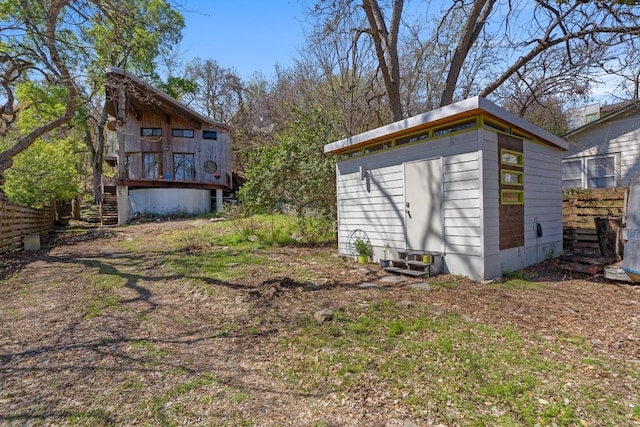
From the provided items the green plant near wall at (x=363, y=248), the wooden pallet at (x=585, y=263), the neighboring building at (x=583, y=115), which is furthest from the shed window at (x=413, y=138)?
the neighboring building at (x=583, y=115)

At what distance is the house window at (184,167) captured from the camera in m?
19.9

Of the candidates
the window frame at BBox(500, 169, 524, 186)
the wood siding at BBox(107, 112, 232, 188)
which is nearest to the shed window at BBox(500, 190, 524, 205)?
the window frame at BBox(500, 169, 524, 186)

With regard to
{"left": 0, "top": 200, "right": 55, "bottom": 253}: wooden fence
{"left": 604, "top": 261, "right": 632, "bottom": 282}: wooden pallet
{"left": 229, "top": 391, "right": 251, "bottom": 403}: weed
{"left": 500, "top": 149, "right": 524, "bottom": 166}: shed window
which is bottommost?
{"left": 229, "top": 391, "right": 251, "bottom": 403}: weed

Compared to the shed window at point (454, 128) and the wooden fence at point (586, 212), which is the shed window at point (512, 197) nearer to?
the shed window at point (454, 128)

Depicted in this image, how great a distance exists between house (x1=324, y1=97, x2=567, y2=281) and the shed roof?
0.7 inches

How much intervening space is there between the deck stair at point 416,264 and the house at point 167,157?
16.1 meters

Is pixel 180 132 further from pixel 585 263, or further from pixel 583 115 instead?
pixel 583 115

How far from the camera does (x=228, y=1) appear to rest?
272 inches

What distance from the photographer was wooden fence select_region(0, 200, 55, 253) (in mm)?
8622

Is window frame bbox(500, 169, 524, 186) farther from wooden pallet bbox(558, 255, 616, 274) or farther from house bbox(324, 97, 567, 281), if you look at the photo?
wooden pallet bbox(558, 255, 616, 274)

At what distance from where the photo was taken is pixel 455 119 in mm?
5438

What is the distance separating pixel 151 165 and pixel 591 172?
21.0m

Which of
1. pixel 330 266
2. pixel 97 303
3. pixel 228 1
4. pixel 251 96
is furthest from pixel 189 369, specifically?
pixel 251 96

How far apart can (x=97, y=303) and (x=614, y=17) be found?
10930 millimetres
